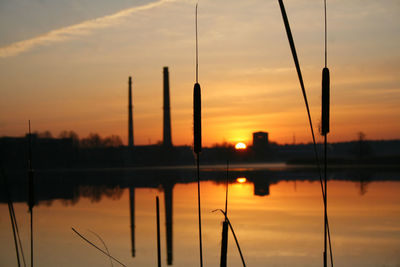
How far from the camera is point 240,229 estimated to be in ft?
35.3

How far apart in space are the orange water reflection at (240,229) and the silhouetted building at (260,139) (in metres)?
59.5

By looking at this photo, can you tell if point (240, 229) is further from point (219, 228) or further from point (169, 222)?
point (169, 222)

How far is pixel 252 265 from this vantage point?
7.33 meters

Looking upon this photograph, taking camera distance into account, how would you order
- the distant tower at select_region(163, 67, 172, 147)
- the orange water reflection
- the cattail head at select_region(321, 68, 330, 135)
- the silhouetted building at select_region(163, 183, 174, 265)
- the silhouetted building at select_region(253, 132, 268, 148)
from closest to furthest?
the cattail head at select_region(321, 68, 330, 135) → the orange water reflection → the silhouetted building at select_region(163, 183, 174, 265) → the distant tower at select_region(163, 67, 172, 147) → the silhouetted building at select_region(253, 132, 268, 148)

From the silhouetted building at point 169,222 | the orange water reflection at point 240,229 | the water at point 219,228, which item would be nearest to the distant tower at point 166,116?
the silhouetted building at point 169,222

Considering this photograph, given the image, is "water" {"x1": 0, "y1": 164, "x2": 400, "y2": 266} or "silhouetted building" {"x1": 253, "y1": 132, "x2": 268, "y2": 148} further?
"silhouetted building" {"x1": 253, "y1": 132, "x2": 268, "y2": 148}

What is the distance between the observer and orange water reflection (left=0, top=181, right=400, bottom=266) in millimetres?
7832

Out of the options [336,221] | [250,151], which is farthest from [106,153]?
[336,221]

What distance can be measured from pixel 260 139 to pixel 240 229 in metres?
67.1

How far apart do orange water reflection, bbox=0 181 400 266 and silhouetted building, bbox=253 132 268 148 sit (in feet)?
195

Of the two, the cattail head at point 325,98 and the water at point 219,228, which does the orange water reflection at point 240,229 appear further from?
the cattail head at point 325,98

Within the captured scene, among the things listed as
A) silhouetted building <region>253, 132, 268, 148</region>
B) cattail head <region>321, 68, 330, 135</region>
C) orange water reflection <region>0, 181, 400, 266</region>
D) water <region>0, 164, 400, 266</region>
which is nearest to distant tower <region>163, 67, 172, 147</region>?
silhouetted building <region>253, 132, 268, 148</region>

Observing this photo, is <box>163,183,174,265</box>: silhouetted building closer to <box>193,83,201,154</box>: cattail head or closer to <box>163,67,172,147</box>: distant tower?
<box>193,83,201,154</box>: cattail head

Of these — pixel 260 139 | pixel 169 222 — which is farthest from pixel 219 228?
pixel 260 139
